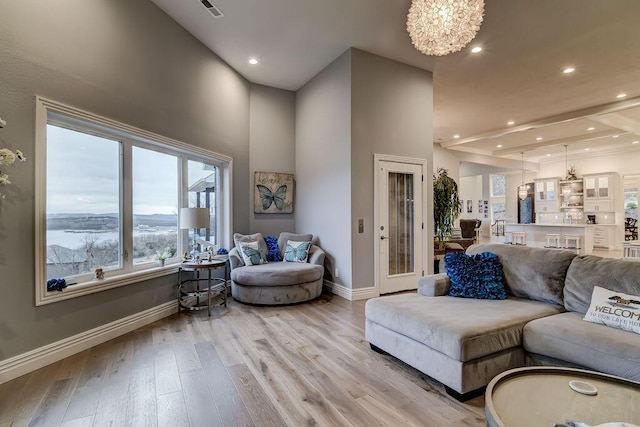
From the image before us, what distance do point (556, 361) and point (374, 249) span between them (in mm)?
2777

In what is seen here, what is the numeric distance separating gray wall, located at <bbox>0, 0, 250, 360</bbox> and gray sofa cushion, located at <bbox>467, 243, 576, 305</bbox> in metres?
3.95

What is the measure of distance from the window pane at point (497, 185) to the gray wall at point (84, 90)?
13897 mm

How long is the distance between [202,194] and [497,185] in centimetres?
1413

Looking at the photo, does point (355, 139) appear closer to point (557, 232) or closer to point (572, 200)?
point (557, 232)

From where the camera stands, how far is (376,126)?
15.6 feet

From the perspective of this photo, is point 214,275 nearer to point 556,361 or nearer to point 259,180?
point 259,180

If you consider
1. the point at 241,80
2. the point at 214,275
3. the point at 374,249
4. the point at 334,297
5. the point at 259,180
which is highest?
the point at 241,80

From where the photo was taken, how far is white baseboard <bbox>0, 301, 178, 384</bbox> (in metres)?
2.39

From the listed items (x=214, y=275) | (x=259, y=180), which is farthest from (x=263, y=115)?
(x=214, y=275)

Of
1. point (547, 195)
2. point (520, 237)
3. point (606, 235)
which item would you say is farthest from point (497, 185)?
point (520, 237)

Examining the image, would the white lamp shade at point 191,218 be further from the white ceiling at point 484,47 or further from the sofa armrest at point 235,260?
the white ceiling at point 484,47

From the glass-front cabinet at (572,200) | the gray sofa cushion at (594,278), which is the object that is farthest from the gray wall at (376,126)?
the glass-front cabinet at (572,200)

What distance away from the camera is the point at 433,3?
273 centimetres

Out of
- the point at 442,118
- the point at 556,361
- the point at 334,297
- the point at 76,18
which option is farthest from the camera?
the point at 442,118
